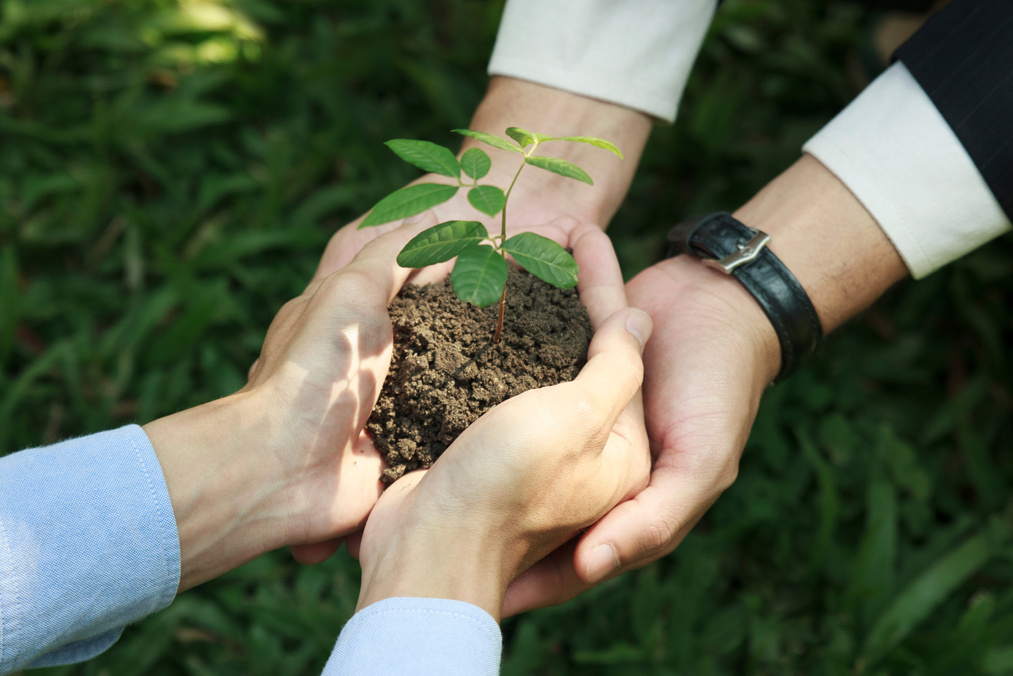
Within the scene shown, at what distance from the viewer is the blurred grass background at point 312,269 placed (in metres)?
2.31

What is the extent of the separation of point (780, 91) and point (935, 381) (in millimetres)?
1430

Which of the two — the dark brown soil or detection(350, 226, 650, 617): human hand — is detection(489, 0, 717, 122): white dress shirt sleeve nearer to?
the dark brown soil

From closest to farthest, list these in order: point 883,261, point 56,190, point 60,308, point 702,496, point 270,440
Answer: point 270,440 → point 702,496 → point 883,261 → point 60,308 → point 56,190

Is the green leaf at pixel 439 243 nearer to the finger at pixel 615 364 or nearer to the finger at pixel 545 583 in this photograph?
the finger at pixel 615 364

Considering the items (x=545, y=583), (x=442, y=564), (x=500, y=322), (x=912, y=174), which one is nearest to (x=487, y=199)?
(x=500, y=322)

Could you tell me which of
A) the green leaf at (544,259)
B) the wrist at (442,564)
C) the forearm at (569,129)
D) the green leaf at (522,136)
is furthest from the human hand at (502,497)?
the forearm at (569,129)

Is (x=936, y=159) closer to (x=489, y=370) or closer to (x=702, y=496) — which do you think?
(x=702, y=496)

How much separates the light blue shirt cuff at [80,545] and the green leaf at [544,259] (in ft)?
2.74

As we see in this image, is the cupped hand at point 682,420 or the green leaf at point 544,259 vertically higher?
the green leaf at point 544,259

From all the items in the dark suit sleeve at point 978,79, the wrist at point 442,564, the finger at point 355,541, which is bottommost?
the finger at point 355,541

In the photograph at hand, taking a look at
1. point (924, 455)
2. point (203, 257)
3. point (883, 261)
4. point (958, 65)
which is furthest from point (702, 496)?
point (203, 257)

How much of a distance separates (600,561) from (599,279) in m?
0.69

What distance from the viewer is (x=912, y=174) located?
70.9 inches

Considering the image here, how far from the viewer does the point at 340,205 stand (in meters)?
2.99
